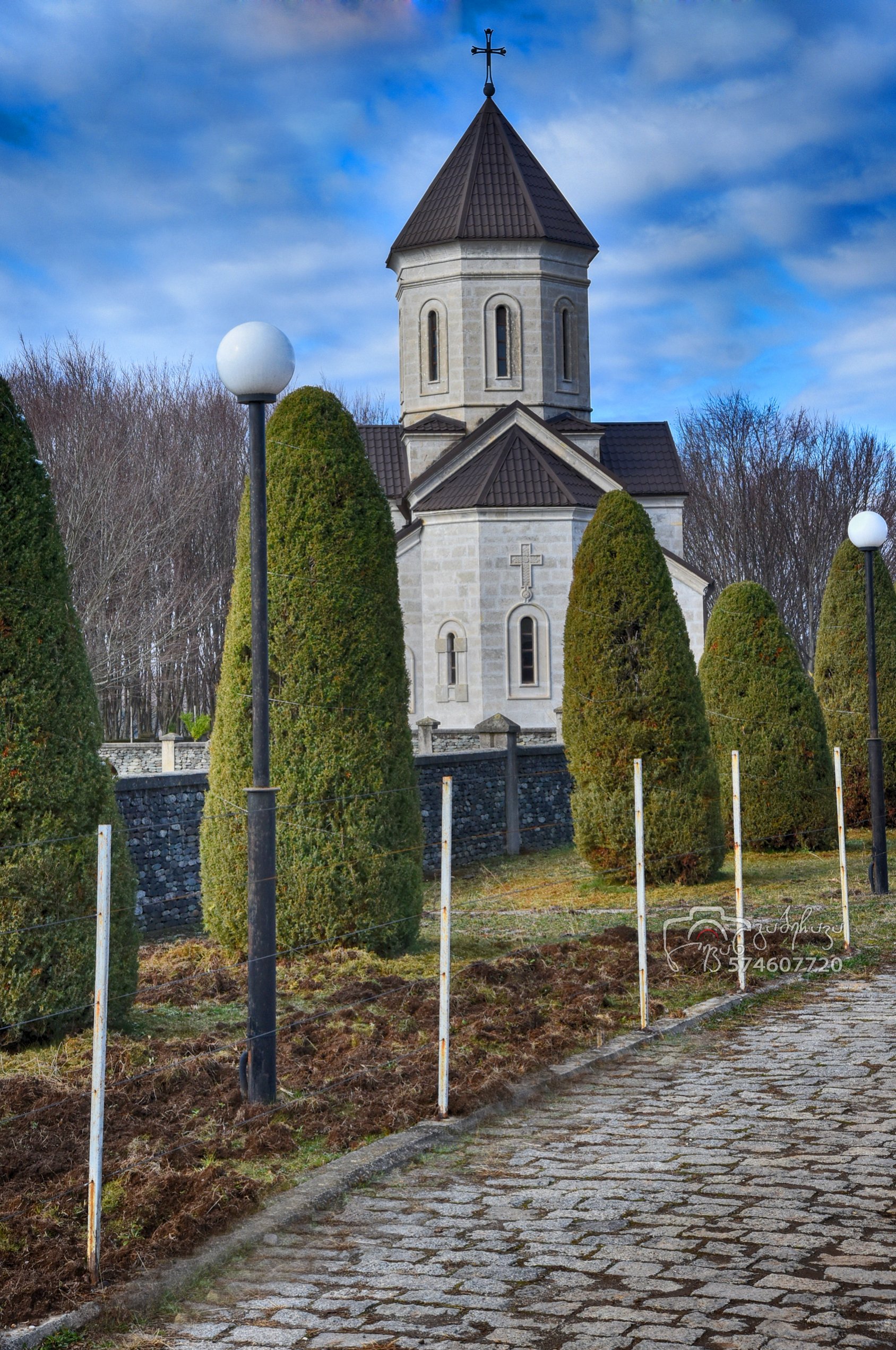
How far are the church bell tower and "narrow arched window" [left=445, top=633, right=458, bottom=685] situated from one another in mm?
5368

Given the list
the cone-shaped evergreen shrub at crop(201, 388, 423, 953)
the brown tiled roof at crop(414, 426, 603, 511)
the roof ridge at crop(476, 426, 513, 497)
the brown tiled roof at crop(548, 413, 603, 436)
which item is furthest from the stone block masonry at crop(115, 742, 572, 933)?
the brown tiled roof at crop(548, 413, 603, 436)

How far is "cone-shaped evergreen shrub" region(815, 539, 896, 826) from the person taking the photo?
18875 mm

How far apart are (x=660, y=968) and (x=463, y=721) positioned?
22.9 m

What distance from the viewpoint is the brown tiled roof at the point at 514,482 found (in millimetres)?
31578

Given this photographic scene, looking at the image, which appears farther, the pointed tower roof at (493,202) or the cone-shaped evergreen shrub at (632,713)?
the pointed tower roof at (493,202)

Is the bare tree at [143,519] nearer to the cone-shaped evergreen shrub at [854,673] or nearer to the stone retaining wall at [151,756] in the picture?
the stone retaining wall at [151,756]

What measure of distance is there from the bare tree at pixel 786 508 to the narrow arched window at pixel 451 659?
2322 centimetres

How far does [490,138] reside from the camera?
3784cm

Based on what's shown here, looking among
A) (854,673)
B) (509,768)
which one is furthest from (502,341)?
(854,673)

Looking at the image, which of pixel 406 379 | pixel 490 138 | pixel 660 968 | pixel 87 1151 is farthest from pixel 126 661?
pixel 87 1151

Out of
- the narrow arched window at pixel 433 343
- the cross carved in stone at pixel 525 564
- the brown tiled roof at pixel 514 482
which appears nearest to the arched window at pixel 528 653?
the cross carved in stone at pixel 525 564

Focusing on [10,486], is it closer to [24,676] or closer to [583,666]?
[24,676]

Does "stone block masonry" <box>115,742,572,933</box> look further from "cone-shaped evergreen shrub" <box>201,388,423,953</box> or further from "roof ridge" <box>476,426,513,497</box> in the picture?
"roof ridge" <box>476,426,513,497</box>

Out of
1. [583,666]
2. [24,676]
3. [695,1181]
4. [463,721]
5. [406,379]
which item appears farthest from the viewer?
[406,379]
